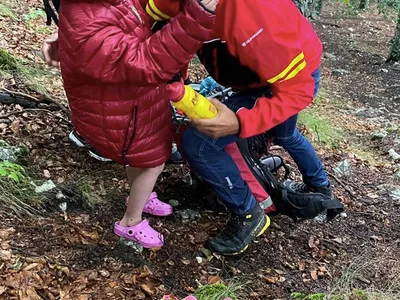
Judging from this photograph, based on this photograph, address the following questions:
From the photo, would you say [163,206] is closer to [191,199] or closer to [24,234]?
[191,199]

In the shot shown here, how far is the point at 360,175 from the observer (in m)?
4.86

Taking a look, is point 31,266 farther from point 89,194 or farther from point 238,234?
point 238,234

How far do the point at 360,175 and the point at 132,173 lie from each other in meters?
2.70

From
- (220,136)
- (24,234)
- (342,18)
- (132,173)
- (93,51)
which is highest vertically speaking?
(93,51)

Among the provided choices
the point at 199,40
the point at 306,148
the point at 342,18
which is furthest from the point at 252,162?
the point at 342,18

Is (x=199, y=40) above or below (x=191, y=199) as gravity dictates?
above

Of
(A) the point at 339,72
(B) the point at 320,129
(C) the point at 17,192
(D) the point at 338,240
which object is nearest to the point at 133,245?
(C) the point at 17,192

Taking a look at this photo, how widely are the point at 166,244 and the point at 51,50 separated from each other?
121 centimetres

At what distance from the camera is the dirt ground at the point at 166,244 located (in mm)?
2459

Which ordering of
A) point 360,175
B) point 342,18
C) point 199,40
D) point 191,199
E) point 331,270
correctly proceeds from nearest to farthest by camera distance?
A: point 199,40
point 331,270
point 191,199
point 360,175
point 342,18

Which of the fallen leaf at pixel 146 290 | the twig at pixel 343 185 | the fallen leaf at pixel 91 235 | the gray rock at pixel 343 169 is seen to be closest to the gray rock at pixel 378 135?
the gray rock at pixel 343 169

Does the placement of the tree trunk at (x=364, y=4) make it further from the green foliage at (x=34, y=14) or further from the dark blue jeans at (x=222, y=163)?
the dark blue jeans at (x=222, y=163)

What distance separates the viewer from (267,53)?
95.2 inches

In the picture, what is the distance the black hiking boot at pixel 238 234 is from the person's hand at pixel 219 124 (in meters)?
0.61
